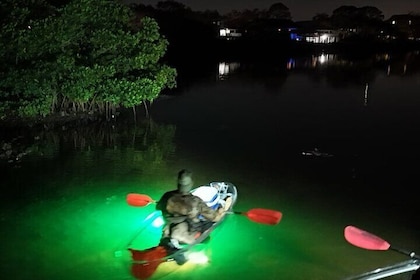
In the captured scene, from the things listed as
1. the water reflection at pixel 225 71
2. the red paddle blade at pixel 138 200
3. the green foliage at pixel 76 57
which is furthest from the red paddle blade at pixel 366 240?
the water reflection at pixel 225 71

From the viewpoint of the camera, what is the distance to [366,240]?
20.3 feet

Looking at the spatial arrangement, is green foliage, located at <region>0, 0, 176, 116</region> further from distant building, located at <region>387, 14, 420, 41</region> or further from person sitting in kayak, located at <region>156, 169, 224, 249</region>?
distant building, located at <region>387, 14, 420, 41</region>

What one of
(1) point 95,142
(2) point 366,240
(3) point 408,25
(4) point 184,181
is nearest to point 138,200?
(4) point 184,181

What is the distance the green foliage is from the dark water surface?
1.03 m

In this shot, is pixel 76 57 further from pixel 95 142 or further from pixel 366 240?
pixel 366 240

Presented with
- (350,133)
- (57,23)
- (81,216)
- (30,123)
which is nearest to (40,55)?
(57,23)

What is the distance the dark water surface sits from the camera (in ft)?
22.0

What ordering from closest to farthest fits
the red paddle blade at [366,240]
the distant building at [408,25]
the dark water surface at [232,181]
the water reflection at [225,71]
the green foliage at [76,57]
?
the red paddle blade at [366,240] < the dark water surface at [232,181] < the green foliage at [76,57] < the water reflection at [225,71] < the distant building at [408,25]

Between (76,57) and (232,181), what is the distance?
6795 mm

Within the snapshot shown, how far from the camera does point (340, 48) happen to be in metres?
67.5

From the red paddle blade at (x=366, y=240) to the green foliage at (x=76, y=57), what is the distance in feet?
31.6

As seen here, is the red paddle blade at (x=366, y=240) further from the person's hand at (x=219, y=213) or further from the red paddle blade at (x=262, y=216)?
the person's hand at (x=219, y=213)

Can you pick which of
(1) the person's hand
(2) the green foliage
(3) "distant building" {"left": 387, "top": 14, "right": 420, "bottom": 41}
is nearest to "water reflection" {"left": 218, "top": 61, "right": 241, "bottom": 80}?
(2) the green foliage

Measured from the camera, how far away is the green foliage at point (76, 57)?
13.0m
